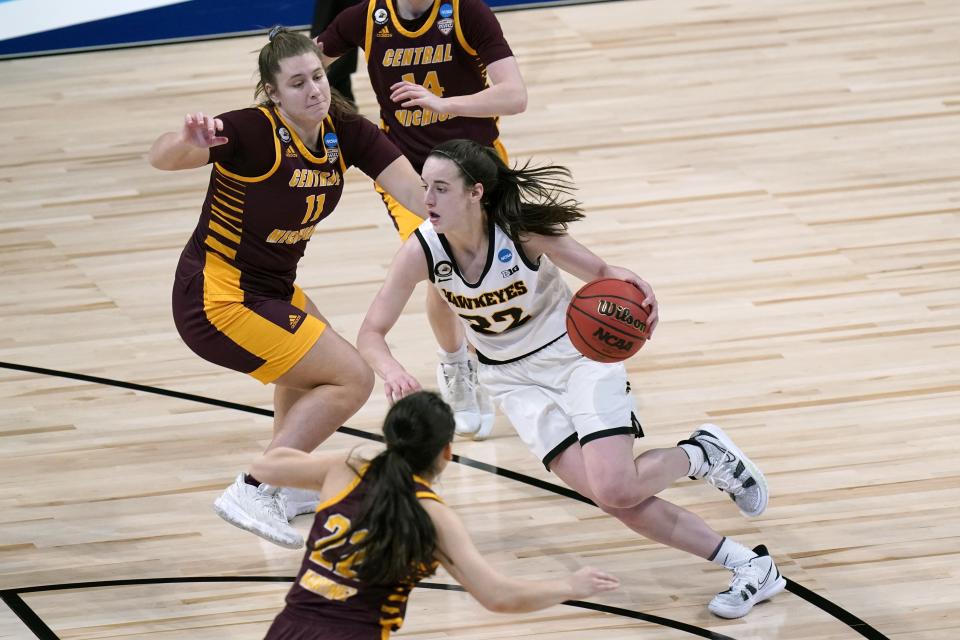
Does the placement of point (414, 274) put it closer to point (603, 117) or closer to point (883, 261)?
point (883, 261)

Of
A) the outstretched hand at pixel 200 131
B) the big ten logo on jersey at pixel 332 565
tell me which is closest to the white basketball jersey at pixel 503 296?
the outstretched hand at pixel 200 131

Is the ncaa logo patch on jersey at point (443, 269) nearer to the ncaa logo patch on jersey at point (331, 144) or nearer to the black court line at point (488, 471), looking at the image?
the ncaa logo patch on jersey at point (331, 144)

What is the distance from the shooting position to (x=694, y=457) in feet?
13.4

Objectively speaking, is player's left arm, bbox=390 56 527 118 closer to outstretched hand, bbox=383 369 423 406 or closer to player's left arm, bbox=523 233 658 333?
player's left arm, bbox=523 233 658 333

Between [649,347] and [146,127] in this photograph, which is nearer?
[649,347]

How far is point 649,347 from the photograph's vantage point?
552cm

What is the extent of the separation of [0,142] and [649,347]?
14.2ft

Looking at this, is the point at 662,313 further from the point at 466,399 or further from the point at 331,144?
the point at 331,144

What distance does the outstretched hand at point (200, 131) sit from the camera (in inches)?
150

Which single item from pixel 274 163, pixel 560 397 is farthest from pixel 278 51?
pixel 560 397

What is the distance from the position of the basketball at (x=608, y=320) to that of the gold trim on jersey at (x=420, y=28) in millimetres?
1399

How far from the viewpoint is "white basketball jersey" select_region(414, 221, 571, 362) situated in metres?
4.09

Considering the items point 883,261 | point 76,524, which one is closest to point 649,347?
point 883,261

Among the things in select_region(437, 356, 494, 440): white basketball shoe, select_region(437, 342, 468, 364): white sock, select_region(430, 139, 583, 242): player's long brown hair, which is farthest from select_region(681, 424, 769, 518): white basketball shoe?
select_region(437, 342, 468, 364): white sock
